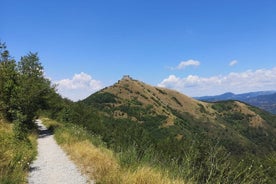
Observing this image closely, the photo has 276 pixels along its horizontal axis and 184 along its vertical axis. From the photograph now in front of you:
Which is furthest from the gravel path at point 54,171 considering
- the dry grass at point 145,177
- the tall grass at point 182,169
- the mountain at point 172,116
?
the mountain at point 172,116

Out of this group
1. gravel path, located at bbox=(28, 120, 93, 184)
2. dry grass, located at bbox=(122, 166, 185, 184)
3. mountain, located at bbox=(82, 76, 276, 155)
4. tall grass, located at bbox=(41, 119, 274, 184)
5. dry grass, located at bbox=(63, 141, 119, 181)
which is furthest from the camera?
mountain, located at bbox=(82, 76, 276, 155)

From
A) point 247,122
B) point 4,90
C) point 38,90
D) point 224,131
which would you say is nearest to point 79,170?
point 4,90

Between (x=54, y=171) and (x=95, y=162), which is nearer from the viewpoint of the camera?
(x=95, y=162)

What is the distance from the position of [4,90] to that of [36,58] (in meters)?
10.3

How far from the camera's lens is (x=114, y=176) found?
8.70m

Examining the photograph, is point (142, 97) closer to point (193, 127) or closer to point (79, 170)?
point (193, 127)

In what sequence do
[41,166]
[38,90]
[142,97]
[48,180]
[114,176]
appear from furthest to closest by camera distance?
[142,97] < [38,90] < [41,166] < [48,180] < [114,176]

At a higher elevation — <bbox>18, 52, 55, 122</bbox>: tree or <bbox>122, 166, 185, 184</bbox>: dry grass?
<bbox>18, 52, 55, 122</bbox>: tree

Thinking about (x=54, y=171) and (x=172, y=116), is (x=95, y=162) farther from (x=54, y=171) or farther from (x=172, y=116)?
(x=172, y=116)

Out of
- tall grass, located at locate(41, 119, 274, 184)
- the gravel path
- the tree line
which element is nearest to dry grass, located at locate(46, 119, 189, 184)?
tall grass, located at locate(41, 119, 274, 184)

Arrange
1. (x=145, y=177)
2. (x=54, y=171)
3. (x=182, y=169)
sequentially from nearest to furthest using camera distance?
1. (x=182, y=169)
2. (x=145, y=177)
3. (x=54, y=171)

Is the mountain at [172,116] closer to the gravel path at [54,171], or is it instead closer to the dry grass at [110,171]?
the gravel path at [54,171]

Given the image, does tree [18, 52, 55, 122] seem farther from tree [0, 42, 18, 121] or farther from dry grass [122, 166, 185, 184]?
dry grass [122, 166, 185, 184]

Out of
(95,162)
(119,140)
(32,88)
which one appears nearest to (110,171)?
(95,162)
